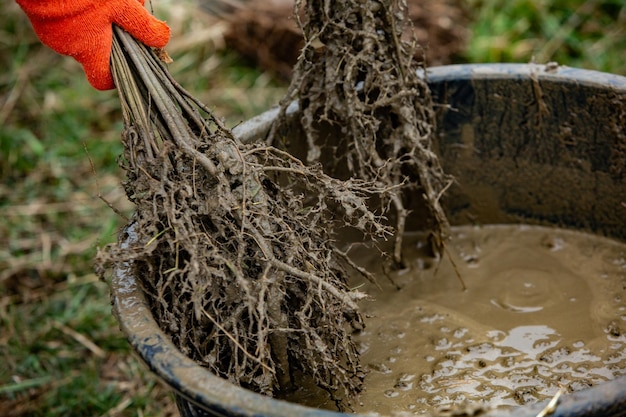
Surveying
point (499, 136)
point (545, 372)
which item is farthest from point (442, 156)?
point (545, 372)

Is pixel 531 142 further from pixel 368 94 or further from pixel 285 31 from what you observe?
pixel 285 31

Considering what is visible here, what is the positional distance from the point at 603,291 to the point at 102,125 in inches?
106

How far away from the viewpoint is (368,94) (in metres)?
2.05

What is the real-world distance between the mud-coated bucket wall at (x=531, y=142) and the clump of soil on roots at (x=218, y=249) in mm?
402

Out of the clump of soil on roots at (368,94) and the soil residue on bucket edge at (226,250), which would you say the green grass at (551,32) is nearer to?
the clump of soil on roots at (368,94)

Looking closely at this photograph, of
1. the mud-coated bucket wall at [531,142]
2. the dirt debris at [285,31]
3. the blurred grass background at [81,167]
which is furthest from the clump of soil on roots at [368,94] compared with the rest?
the dirt debris at [285,31]

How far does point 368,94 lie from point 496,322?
2.31 feet

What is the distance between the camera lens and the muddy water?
6.08 ft

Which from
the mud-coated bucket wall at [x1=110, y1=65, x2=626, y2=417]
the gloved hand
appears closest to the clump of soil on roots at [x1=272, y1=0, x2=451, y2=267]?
the mud-coated bucket wall at [x1=110, y1=65, x2=626, y2=417]

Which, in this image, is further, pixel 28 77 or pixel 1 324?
pixel 28 77

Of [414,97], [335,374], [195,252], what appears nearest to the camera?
[195,252]

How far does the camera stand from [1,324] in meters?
2.85

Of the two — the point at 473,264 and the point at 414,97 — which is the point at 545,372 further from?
the point at 414,97

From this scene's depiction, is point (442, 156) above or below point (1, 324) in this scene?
above
